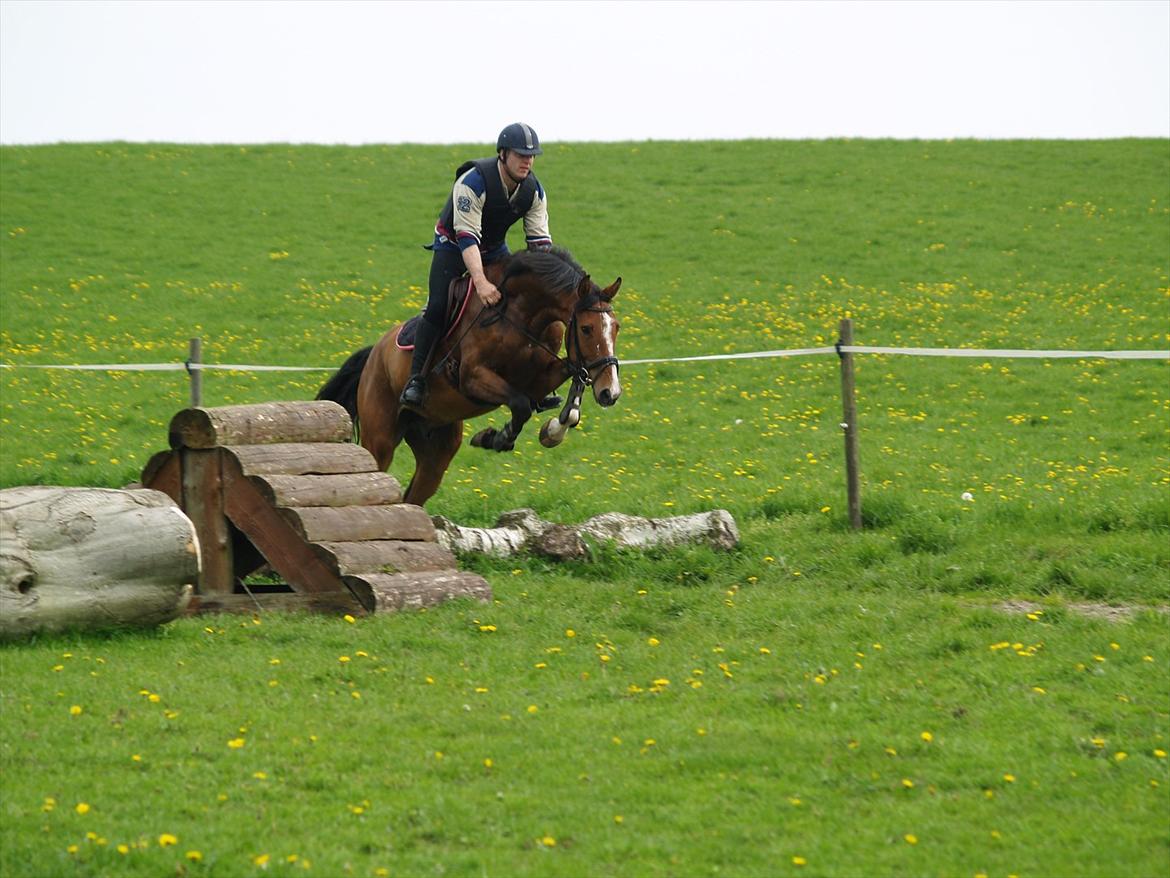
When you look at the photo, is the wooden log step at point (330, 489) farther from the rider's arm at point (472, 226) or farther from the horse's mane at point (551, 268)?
the horse's mane at point (551, 268)

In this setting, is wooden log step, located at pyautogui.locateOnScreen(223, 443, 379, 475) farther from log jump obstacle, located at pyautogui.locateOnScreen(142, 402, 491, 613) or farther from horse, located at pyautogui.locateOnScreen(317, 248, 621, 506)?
horse, located at pyautogui.locateOnScreen(317, 248, 621, 506)

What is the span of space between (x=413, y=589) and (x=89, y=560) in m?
1.94

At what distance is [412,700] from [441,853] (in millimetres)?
1842

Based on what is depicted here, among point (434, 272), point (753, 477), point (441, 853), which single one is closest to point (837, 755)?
point (441, 853)

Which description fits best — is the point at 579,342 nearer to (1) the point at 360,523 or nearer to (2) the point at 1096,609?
(1) the point at 360,523

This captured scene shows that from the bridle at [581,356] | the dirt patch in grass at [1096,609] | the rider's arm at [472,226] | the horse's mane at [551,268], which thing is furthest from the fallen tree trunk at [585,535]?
the dirt patch in grass at [1096,609]

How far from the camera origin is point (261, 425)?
917cm

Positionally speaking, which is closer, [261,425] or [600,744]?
[600,744]

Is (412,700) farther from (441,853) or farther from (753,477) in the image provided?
(753,477)

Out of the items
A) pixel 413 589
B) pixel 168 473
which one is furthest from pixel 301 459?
pixel 413 589

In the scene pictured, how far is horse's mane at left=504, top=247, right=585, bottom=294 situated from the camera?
971 centimetres

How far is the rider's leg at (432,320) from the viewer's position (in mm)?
10453

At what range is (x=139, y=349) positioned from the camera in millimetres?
22078

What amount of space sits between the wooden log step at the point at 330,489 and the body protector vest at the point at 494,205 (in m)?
2.15
